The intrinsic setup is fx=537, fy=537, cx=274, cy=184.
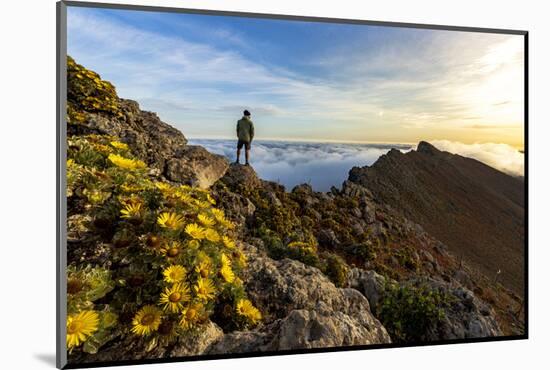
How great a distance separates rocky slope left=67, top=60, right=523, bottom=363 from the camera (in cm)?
326

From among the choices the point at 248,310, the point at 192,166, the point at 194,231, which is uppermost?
the point at 192,166

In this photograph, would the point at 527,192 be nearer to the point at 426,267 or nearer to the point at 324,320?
the point at 426,267

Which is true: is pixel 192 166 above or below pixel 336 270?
above

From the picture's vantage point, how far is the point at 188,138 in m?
3.89

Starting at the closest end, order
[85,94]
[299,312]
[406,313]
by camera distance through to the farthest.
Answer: [299,312], [85,94], [406,313]

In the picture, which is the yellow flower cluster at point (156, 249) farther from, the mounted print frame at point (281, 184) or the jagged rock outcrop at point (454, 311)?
the jagged rock outcrop at point (454, 311)

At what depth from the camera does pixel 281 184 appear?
4.21m

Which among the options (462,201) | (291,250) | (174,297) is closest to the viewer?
(174,297)

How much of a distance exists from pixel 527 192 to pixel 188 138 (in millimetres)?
2821

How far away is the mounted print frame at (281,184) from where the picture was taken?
125 inches

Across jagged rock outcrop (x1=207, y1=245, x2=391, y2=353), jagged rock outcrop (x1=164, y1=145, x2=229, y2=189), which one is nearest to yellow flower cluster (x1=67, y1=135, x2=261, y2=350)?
jagged rock outcrop (x1=207, y1=245, x2=391, y2=353)

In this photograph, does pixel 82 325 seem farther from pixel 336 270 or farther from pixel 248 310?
pixel 336 270

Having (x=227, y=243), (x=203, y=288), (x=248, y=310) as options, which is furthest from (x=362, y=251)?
(x=203, y=288)

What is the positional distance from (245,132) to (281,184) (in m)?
0.53
